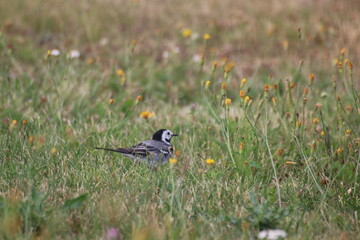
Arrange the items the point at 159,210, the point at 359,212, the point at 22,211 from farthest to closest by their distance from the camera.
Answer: the point at 359,212 < the point at 159,210 < the point at 22,211

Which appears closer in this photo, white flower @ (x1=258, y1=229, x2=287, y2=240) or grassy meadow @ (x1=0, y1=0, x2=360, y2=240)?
white flower @ (x1=258, y1=229, x2=287, y2=240)

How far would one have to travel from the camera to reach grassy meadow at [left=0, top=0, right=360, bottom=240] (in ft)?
12.4

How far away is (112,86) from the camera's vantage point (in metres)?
7.67

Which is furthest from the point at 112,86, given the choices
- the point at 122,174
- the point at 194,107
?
the point at 122,174

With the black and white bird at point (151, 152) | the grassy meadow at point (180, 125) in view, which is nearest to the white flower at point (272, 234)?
the grassy meadow at point (180, 125)

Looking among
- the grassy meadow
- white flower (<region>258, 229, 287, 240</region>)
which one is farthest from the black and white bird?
white flower (<region>258, 229, 287, 240</region>)

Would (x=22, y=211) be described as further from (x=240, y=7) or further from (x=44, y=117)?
(x=240, y=7)

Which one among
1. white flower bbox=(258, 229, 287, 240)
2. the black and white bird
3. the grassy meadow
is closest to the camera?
white flower bbox=(258, 229, 287, 240)

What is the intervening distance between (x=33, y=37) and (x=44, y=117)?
12.3 ft

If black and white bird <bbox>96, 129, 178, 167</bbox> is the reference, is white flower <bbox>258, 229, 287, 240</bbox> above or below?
above

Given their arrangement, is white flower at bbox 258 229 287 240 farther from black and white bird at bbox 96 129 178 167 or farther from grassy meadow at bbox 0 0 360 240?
black and white bird at bbox 96 129 178 167

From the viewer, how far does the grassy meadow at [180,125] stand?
12.4 ft

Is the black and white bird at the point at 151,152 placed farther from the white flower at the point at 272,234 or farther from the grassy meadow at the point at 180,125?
the white flower at the point at 272,234

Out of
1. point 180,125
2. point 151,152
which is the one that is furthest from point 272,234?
point 180,125
